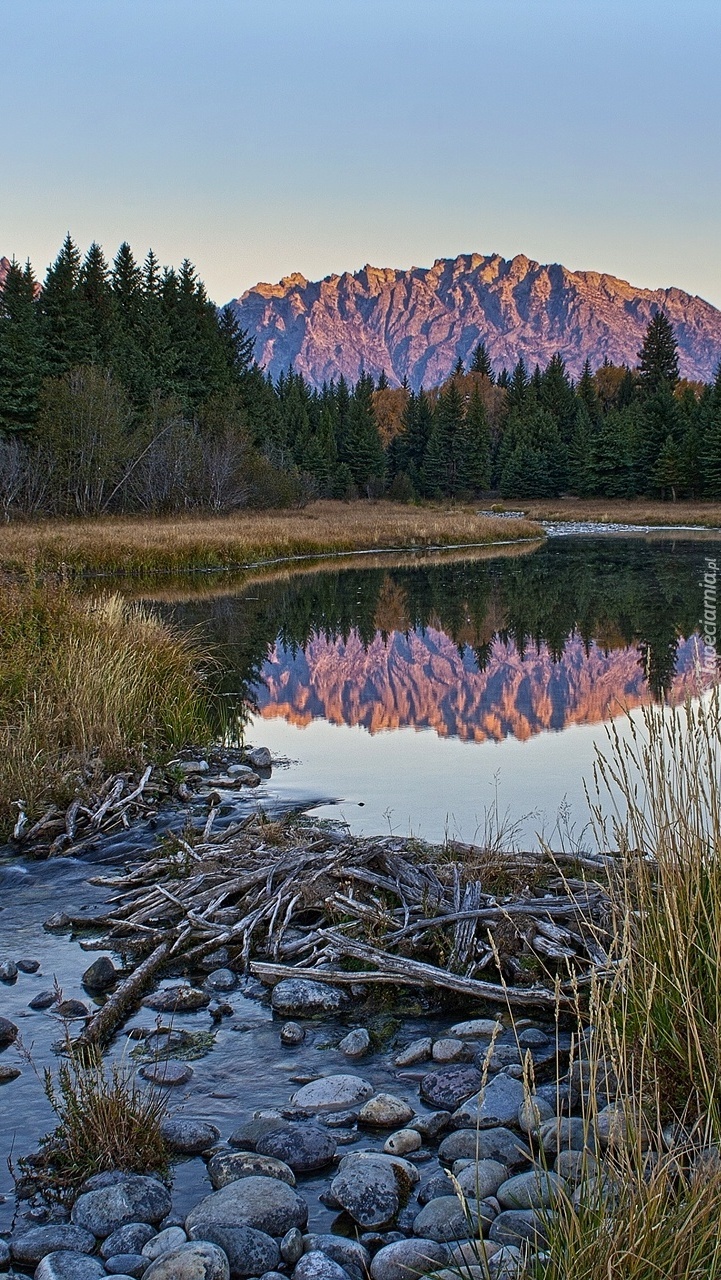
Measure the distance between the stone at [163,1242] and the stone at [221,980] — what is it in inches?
81.9

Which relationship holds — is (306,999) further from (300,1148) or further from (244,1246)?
(244,1246)

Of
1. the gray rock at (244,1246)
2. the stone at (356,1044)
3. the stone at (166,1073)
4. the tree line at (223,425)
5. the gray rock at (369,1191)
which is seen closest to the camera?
the gray rock at (244,1246)

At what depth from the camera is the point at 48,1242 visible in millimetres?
3061

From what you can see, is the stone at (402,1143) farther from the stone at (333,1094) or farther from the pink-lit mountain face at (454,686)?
the pink-lit mountain face at (454,686)

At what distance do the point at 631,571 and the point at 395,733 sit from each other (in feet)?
71.9

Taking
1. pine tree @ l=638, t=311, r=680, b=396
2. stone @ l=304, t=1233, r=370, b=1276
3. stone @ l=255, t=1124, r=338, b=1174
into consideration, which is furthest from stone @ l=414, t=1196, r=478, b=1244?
pine tree @ l=638, t=311, r=680, b=396

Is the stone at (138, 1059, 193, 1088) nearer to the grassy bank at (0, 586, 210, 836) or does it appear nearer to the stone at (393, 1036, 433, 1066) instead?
the stone at (393, 1036, 433, 1066)

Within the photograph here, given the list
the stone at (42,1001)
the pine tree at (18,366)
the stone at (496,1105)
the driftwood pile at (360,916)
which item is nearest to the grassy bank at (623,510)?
the pine tree at (18,366)

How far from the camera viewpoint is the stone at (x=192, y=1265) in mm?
2875

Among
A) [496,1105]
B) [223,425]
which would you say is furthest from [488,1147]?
[223,425]

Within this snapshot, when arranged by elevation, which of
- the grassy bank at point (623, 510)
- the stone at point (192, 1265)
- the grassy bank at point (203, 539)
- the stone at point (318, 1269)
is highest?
the grassy bank at point (623, 510)

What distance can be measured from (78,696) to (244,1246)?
Result: 6742mm

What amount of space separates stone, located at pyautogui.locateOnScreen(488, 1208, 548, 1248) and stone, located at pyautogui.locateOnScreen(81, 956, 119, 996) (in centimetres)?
269

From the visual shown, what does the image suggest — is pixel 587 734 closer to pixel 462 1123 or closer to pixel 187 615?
pixel 462 1123
